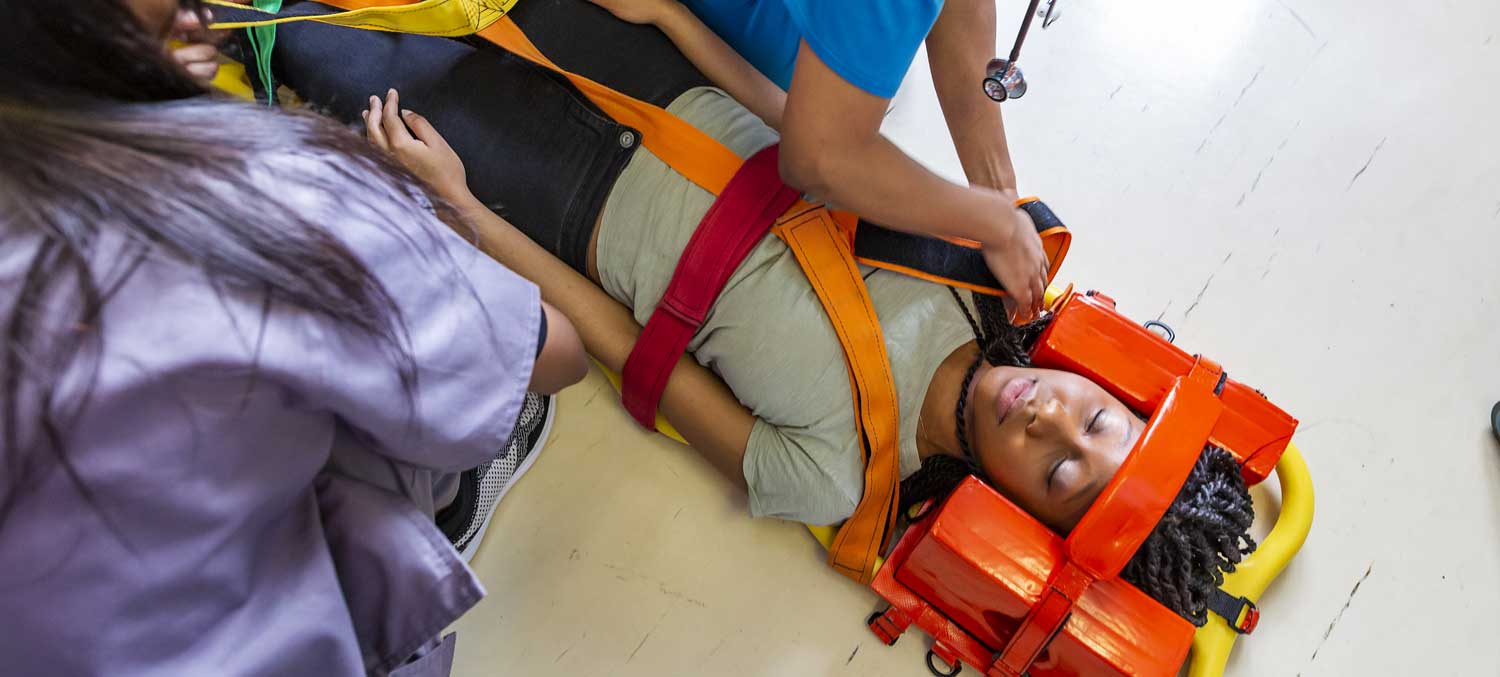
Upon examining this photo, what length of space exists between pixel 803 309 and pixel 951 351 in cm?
23

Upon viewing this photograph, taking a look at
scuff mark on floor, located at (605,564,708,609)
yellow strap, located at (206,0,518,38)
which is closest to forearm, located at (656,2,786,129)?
yellow strap, located at (206,0,518,38)

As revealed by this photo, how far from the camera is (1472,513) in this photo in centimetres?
143

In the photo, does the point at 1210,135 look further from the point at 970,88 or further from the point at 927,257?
the point at 927,257

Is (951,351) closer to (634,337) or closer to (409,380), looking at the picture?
(634,337)

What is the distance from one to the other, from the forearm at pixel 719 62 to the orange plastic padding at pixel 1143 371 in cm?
52

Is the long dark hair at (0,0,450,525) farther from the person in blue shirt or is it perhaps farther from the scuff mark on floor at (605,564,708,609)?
the scuff mark on floor at (605,564,708,609)

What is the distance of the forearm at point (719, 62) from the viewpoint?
130 cm

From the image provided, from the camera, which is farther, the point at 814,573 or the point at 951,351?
the point at 814,573

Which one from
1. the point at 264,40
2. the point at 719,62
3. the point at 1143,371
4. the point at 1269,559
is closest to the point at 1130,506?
the point at 1143,371

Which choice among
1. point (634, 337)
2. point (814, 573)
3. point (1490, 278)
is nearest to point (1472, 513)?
point (1490, 278)

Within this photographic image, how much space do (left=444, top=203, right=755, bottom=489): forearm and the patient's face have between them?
0.35 m

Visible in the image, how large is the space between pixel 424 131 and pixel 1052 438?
976 mm

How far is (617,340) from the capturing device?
4.22 feet

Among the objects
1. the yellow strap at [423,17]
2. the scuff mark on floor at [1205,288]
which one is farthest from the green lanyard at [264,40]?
the scuff mark on floor at [1205,288]
